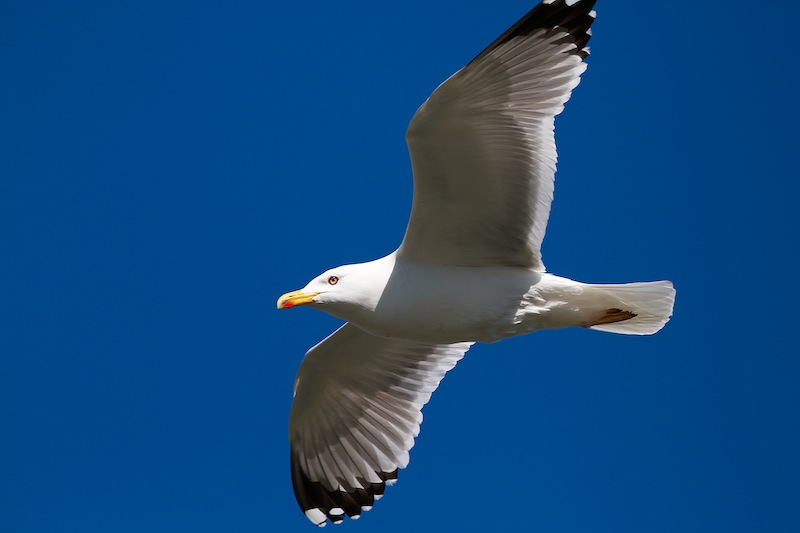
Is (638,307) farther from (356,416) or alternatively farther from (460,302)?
(356,416)

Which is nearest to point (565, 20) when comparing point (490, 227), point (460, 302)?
point (490, 227)

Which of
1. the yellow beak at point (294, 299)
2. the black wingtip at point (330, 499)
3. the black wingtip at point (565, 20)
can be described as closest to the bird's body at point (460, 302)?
the yellow beak at point (294, 299)

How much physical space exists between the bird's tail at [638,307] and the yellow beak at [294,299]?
1.64 m

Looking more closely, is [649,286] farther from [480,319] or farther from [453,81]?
[453,81]

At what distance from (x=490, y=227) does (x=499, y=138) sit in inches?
24.3

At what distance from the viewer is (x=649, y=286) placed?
22.8 ft

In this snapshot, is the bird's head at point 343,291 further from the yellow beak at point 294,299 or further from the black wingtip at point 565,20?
the black wingtip at point 565,20

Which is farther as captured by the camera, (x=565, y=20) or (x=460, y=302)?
(x=460, y=302)

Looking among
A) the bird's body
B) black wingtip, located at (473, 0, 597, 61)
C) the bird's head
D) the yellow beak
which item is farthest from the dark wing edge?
the yellow beak

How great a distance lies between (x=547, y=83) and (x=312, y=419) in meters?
3.13

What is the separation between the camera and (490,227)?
23.0 ft

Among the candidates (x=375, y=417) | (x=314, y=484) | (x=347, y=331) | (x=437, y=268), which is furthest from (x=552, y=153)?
(x=314, y=484)

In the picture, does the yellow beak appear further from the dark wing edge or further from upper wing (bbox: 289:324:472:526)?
the dark wing edge

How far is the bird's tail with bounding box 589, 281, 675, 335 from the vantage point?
690 cm
